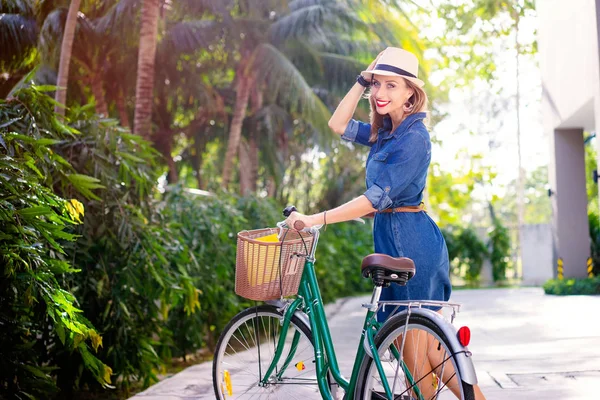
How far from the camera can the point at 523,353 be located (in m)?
8.20

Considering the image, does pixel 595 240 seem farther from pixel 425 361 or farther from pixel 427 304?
pixel 427 304

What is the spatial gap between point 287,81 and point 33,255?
45.9 ft

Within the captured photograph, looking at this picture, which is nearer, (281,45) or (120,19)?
(120,19)

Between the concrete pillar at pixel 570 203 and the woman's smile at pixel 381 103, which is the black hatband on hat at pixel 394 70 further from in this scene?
the concrete pillar at pixel 570 203

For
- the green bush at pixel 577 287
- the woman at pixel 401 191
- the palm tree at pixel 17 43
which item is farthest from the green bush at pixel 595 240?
the woman at pixel 401 191

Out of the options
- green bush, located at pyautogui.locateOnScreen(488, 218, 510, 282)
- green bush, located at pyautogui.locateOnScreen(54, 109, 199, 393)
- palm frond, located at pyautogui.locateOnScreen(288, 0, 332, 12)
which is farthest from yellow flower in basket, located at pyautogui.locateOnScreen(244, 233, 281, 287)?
green bush, located at pyautogui.locateOnScreen(488, 218, 510, 282)

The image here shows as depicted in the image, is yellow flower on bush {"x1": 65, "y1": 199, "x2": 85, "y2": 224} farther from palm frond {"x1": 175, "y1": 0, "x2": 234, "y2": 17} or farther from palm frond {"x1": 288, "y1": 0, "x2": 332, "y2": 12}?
palm frond {"x1": 288, "y1": 0, "x2": 332, "y2": 12}

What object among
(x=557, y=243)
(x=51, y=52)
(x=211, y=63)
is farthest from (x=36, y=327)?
(x=211, y=63)

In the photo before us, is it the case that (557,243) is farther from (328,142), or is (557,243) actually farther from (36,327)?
(36,327)

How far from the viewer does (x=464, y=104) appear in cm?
5428

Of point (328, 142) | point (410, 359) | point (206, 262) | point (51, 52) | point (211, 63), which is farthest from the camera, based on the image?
point (211, 63)

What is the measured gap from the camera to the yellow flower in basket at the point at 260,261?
4266 millimetres

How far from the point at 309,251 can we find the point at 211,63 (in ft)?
63.9

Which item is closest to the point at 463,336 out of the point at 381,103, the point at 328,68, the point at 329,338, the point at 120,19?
the point at 329,338
